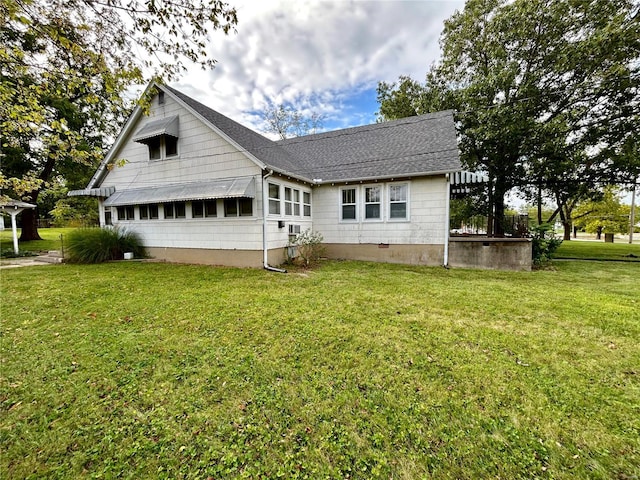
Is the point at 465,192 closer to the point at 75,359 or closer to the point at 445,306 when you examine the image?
the point at 445,306

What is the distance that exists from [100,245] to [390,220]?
11791 mm

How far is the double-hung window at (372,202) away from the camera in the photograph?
10508 millimetres

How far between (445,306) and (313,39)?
1090 centimetres

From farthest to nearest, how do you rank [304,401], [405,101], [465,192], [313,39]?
[405,101] < [465,192] < [313,39] < [304,401]

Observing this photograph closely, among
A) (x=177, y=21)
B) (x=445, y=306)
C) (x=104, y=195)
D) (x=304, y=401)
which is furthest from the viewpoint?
(x=104, y=195)

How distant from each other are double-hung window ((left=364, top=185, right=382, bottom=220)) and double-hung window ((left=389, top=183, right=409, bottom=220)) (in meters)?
0.44

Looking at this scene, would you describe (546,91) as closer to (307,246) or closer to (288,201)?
(288,201)

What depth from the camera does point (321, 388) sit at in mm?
2771

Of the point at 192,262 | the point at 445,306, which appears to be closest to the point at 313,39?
the point at 192,262

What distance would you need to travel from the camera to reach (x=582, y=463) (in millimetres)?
1919

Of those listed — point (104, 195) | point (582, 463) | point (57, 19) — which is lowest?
point (582, 463)

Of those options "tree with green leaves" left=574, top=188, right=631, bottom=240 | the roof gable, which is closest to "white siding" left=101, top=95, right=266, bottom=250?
the roof gable

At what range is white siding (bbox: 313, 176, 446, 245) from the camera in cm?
967

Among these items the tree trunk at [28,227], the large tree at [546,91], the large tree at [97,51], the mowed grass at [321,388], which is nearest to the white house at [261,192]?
the large tree at [546,91]
